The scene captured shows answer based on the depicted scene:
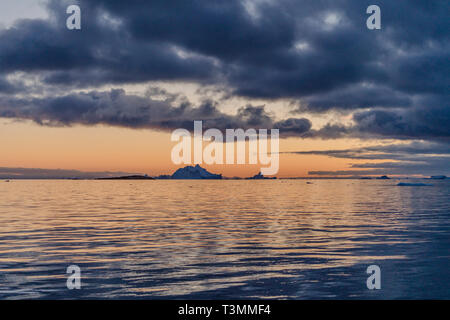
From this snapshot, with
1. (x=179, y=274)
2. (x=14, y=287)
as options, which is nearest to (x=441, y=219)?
(x=179, y=274)

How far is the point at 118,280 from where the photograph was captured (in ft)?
64.8

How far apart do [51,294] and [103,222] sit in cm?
2913

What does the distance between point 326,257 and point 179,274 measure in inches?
368

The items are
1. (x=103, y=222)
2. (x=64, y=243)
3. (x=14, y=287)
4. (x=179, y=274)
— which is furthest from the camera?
(x=103, y=222)

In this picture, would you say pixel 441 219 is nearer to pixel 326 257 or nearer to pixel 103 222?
pixel 326 257

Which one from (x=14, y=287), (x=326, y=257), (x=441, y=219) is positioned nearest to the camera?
(x=14, y=287)

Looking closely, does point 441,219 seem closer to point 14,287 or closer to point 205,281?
point 205,281
